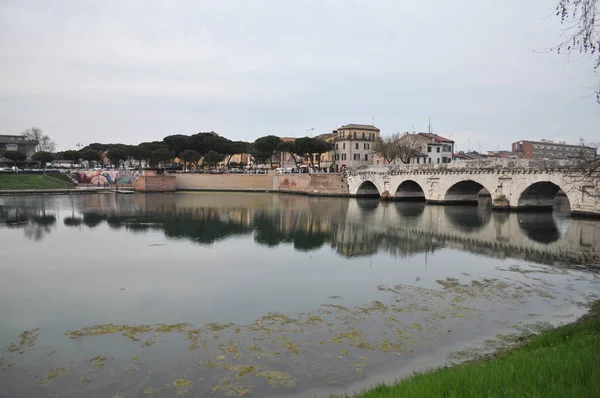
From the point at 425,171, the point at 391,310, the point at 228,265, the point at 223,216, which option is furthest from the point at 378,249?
the point at 425,171

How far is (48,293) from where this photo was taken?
15.4 metres

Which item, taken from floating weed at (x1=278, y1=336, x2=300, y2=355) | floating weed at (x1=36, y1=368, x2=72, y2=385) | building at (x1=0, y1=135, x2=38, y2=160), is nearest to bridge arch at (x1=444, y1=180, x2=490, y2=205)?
floating weed at (x1=278, y1=336, x2=300, y2=355)

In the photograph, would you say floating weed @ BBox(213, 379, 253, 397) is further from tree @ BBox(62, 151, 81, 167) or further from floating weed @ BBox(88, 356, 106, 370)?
tree @ BBox(62, 151, 81, 167)

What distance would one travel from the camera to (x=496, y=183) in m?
41.6

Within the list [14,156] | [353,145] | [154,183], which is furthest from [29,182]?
[353,145]

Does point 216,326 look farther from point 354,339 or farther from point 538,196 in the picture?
point 538,196

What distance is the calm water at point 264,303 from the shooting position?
950 centimetres

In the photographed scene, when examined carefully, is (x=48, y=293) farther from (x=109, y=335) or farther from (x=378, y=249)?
(x=378, y=249)

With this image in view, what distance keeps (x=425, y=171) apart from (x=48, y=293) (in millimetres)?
41160

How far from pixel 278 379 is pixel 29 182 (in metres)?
70.6

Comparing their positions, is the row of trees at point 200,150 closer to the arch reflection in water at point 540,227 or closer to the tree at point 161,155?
the tree at point 161,155

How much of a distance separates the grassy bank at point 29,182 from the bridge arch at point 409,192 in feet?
163

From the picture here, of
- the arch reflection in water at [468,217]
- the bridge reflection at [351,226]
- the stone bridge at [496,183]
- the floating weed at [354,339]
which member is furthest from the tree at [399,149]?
the floating weed at [354,339]

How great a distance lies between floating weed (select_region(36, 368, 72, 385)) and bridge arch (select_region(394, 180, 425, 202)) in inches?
1920
